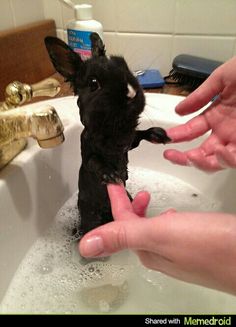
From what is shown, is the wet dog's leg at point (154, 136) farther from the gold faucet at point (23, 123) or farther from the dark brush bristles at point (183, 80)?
the dark brush bristles at point (183, 80)

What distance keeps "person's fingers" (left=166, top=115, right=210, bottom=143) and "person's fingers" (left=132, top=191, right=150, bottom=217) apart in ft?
0.57

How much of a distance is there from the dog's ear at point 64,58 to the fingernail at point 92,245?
0.71 ft

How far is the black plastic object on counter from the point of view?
71 centimetres

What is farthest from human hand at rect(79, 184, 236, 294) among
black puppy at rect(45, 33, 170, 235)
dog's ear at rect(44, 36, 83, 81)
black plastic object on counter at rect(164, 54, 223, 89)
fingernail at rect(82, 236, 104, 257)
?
black plastic object on counter at rect(164, 54, 223, 89)

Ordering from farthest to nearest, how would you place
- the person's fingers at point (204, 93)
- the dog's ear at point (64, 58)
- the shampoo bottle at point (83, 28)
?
the shampoo bottle at point (83, 28), the person's fingers at point (204, 93), the dog's ear at point (64, 58)

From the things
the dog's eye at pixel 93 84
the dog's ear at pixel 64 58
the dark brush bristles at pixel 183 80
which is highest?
the dog's ear at pixel 64 58

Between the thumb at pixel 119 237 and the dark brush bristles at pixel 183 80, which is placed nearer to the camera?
the thumb at pixel 119 237

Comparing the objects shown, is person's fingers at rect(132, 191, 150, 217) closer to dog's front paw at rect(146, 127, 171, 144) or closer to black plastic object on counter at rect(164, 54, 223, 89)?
dog's front paw at rect(146, 127, 171, 144)

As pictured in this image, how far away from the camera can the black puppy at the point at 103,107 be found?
377 mm

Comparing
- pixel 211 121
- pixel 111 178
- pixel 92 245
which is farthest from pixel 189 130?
pixel 92 245

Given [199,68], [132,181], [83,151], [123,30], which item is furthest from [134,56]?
[83,151]

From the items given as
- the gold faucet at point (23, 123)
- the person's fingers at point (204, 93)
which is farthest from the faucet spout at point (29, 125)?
the person's fingers at point (204, 93)

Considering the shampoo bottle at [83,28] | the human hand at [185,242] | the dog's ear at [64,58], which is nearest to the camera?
the human hand at [185,242]
